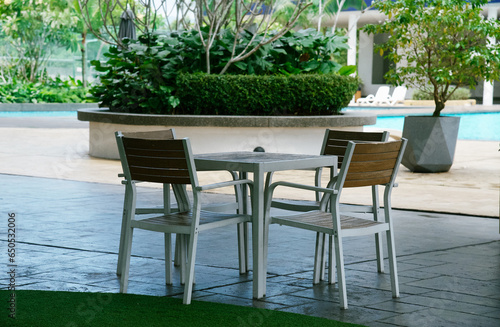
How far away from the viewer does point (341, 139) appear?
579cm

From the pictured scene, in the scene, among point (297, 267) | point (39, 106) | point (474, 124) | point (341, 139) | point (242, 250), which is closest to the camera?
point (242, 250)

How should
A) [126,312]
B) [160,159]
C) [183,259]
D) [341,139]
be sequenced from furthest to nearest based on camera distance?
[341,139]
[183,259]
[160,159]
[126,312]

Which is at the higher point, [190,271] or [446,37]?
[446,37]

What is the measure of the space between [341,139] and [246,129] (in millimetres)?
6298

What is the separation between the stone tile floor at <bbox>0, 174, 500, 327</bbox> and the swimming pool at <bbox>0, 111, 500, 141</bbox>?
13636mm

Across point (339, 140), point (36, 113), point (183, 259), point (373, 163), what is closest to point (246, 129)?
point (339, 140)

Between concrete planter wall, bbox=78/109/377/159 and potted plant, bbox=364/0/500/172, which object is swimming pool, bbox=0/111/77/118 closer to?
concrete planter wall, bbox=78/109/377/159

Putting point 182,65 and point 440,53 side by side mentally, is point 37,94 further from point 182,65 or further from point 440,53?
point 440,53

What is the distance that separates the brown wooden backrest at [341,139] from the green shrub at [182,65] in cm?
653

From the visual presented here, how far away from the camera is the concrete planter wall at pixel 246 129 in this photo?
39.2 feet

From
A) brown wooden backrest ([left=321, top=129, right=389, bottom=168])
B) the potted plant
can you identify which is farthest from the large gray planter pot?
brown wooden backrest ([left=321, top=129, right=389, bottom=168])

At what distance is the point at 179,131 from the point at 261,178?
771cm

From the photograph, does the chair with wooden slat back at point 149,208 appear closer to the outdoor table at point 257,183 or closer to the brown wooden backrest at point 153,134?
the brown wooden backrest at point 153,134

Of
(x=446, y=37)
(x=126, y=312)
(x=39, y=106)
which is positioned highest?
(x=446, y=37)
